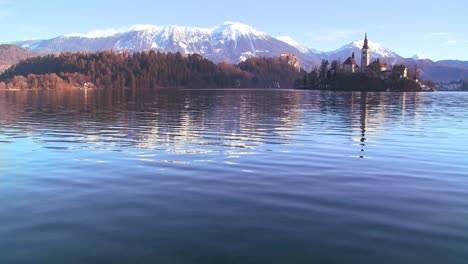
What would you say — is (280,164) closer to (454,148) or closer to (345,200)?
(345,200)

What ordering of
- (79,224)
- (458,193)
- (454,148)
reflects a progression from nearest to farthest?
(79,224) < (458,193) < (454,148)

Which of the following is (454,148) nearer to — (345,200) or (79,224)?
(345,200)

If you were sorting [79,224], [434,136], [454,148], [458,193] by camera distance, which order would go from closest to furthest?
1. [79,224]
2. [458,193]
3. [454,148]
4. [434,136]

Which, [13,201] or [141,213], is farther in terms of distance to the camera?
[13,201]

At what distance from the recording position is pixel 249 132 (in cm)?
3631

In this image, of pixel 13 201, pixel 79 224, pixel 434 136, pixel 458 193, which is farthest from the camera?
pixel 434 136

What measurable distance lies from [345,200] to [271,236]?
4716mm

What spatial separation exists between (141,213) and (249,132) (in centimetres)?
2394

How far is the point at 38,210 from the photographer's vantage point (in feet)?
42.9

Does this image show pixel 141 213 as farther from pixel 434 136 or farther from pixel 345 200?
pixel 434 136

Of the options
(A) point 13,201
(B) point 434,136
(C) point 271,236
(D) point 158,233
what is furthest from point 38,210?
(B) point 434,136

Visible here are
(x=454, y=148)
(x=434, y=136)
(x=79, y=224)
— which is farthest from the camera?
(x=434, y=136)

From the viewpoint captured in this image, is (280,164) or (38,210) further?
(280,164)

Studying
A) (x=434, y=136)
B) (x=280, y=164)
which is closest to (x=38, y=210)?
(x=280, y=164)
